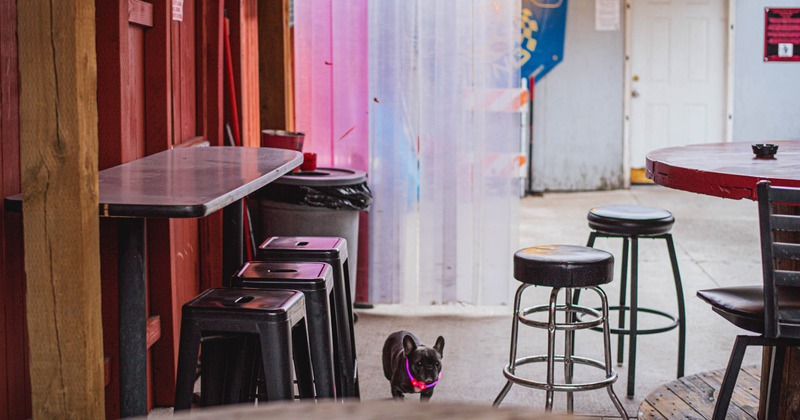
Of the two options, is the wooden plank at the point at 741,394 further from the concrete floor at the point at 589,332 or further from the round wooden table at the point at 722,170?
the round wooden table at the point at 722,170

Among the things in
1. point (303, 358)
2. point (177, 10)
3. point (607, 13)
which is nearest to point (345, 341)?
point (303, 358)

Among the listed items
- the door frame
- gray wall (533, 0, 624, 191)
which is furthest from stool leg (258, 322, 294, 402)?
the door frame

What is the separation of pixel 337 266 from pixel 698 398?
149 centimetres

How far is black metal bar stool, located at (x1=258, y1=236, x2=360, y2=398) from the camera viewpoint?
327 centimetres

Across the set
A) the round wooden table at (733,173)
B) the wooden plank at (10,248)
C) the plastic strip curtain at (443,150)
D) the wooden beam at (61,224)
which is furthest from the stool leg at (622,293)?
the wooden beam at (61,224)

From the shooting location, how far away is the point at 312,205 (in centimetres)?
458

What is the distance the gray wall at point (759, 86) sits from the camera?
32.4 feet

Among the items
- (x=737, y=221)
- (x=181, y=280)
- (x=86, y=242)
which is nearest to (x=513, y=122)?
(x=181, y=280)

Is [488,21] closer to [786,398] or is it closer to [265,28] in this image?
[265,28]

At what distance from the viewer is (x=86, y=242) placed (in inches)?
72.5

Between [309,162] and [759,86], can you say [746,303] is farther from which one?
[759,86]

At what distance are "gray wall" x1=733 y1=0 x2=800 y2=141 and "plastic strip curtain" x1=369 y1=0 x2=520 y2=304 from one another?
5.87 m

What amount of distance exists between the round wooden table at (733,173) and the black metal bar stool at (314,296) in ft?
3.78

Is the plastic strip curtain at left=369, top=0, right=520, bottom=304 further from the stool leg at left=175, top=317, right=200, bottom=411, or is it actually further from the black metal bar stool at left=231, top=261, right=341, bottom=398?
the stool leg at left=175, top=317, right=200, bottom=411
